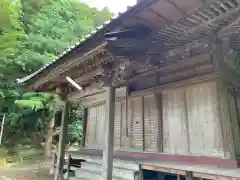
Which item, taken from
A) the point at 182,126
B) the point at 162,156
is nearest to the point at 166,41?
the point at 182,126

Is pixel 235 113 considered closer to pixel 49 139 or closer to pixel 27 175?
pixel 27 175

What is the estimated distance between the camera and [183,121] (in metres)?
4.23

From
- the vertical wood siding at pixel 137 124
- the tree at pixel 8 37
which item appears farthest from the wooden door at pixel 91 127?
the tree at pixel 8 37

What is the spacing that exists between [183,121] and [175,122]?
0.65 ft

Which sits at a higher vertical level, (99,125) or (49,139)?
(99,125)

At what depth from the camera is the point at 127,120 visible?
18.7 feet

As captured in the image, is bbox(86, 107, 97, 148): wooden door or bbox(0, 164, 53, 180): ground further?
bbox(0, 164, 53, 180): ground

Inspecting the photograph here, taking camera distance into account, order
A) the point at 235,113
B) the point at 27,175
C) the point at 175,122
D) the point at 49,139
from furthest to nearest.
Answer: the point at 49,139 < the point at 27,175 < the point at 175,122 < the point at 235,113

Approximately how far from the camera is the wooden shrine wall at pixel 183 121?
12.0 feet

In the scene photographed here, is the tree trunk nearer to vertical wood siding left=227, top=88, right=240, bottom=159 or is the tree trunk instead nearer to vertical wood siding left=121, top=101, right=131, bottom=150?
vertical wood siding left=121, top=101, right=131, bottom=150

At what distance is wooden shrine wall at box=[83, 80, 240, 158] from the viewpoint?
3.66m

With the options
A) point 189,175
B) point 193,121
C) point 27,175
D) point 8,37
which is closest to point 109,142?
point 189,175

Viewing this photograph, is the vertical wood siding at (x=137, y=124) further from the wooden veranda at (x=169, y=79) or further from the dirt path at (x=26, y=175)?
the dirt path at (x=26, y=175)

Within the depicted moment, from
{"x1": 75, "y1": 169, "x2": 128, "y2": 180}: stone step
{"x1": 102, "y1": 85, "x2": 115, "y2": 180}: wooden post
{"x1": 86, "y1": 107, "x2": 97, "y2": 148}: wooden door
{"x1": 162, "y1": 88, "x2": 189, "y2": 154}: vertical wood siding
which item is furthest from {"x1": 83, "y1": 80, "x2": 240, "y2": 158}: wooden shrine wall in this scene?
{"x1": 86, "y1": 107, "x2": 97, "y2": 148}: wooden door
